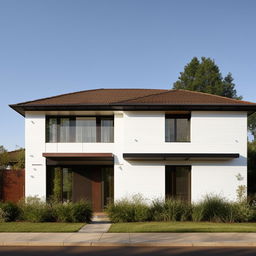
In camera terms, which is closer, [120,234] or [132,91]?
[120,234]

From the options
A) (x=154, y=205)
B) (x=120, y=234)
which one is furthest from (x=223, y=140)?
(x=120, y=234)

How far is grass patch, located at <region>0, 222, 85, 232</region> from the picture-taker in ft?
43.4

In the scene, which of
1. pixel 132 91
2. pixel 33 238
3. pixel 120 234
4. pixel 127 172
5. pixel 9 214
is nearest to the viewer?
pixel 33 238

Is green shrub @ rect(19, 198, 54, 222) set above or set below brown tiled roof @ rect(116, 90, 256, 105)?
below

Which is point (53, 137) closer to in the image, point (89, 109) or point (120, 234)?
point (89, 109)

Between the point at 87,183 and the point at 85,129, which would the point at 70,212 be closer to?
the point at 87,183

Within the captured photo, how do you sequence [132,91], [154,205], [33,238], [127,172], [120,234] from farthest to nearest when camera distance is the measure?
1. [132,91]
2. [127,172]
3. [154,205]
4. [120,234]
5. [33,238]

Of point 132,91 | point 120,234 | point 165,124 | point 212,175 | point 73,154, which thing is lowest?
point 120,234

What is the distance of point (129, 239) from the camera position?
1170 cm

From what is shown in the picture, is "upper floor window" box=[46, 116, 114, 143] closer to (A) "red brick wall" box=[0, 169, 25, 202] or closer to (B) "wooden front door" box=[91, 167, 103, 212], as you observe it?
(B) "wooden front door" box=[91, 167, 103, 212]

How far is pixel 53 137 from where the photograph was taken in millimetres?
19797

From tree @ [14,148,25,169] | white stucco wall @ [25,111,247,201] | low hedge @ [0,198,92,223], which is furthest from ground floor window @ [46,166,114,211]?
tree @ [14,148,25,169]

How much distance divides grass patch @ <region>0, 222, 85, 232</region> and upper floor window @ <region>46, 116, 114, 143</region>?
6089 millimetres

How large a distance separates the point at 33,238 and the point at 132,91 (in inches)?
551
